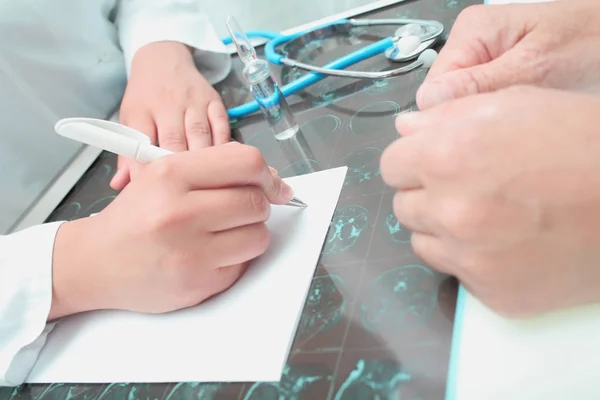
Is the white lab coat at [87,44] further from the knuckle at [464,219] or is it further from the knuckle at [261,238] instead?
the knuckle at [464,219]

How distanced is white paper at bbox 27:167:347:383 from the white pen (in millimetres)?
39

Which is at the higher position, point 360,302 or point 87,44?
point 87,44

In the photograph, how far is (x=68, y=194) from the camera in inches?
22.8

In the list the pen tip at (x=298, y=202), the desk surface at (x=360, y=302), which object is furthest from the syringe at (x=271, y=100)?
the pen tip at (x=298, y=202)

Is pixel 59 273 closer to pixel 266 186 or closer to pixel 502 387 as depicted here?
pixel 266 186

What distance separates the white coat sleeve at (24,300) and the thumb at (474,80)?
0.35 m

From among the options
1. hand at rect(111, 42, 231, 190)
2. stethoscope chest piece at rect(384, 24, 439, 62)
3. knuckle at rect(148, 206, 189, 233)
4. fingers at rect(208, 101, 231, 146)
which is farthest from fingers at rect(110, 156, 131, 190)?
stethoscope chest piece at rect(384, 24, 439, 62)

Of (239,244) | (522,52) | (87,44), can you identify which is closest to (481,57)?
(522,52)

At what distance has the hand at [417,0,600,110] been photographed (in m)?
0.34

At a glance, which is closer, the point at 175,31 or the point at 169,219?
the point at 169,219

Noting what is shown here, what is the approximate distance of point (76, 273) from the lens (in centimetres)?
38

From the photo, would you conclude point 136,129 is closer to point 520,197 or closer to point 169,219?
point 169,219

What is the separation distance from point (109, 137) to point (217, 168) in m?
0.09

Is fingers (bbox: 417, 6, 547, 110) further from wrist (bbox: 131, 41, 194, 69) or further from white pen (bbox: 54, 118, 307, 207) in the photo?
wrist (bbox: 131, 41, 194, 69)
